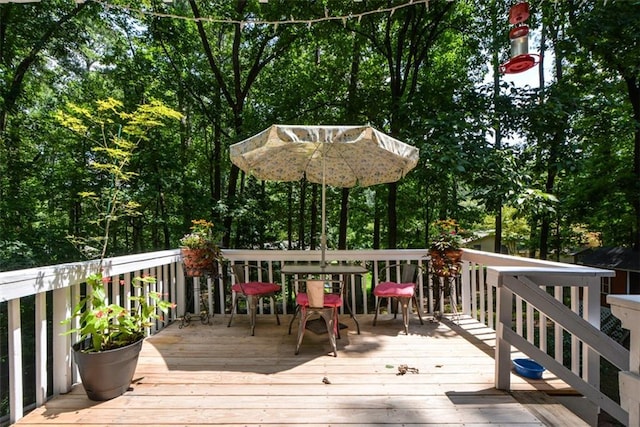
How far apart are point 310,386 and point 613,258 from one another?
12529mm

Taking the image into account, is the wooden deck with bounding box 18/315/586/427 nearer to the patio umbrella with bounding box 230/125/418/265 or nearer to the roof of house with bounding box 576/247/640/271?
the patio umbrella with bounding box 230/125/418/265

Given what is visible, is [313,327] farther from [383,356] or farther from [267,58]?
[267,58]

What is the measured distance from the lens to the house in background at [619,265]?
10023 mm

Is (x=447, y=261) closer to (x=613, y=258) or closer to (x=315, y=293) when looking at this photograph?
(x=315, y=293)

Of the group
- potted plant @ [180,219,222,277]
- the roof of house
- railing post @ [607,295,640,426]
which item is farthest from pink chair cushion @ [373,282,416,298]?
the roof of house

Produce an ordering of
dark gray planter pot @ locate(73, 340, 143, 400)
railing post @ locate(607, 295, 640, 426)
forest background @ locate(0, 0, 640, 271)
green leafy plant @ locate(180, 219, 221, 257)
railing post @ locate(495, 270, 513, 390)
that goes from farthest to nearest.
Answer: forest background @ locate(0, 0, 640, 271)
green leafy plant @ locate(180, 219, 221, 257)
railing post @ locate(495, 270, 513, 390)
dark gray planter pot @ locate(73, 340, 143, 400)
railing post @ locate(607, 295, 640, 426)

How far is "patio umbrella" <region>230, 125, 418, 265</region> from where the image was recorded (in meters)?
2.95

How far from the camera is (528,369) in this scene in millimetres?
2674

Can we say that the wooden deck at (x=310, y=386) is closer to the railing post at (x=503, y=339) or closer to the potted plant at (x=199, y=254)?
the railing post at (x=503, y=339)

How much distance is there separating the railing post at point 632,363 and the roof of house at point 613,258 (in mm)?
11773

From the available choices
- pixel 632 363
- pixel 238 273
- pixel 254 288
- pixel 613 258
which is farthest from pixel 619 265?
pixel 632 363

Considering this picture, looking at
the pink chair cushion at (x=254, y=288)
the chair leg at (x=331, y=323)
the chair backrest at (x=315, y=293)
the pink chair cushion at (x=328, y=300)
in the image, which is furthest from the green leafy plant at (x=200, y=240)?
the chair leg at (x=331, y=323)

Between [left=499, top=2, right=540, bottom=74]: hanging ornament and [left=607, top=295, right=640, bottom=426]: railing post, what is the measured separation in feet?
5.54

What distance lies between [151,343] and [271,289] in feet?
4.26
